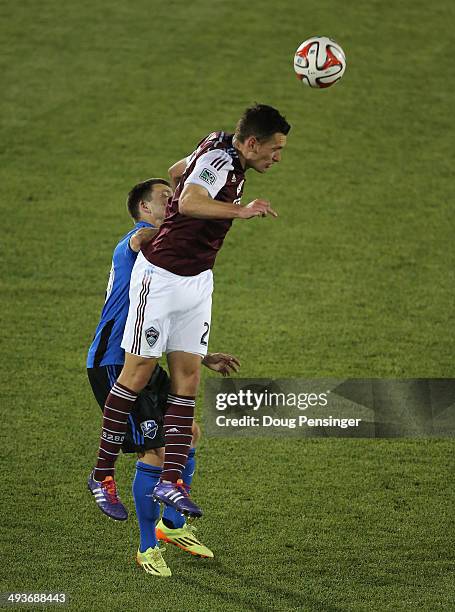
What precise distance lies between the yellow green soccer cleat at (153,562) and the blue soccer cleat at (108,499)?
0.40 m

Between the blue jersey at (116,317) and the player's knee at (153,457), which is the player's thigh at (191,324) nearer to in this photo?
the blue jersey at (116,317)

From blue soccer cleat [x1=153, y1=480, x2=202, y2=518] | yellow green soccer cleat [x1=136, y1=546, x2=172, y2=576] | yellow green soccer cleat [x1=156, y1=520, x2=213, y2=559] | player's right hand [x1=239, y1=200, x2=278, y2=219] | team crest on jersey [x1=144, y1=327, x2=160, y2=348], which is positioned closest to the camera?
player's right hand [x1=239, y1=200, x2=278, y2=219]

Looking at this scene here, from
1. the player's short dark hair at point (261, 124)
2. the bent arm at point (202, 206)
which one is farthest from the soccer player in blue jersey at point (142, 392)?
the player's short dark hair at point (261, 124)

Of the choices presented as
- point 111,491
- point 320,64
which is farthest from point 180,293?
point 320,64

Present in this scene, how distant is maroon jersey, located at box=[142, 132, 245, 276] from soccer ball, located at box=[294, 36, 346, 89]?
4.72 ft

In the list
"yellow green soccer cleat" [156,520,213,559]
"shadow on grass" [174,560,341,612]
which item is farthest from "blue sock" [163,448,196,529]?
"shadow on grass" [174,560,341,612]

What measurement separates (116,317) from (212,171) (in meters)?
0.97

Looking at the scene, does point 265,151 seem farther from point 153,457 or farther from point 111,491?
point 111,491

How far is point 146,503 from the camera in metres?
5.78

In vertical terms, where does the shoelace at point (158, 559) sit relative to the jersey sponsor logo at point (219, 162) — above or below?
below

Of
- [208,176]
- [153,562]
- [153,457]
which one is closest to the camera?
[208,176]

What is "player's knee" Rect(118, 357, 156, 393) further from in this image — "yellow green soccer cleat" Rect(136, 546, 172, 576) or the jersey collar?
"yellow green soccer cleat" Rect(136, 546, 172, 576)

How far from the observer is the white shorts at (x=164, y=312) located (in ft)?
18.0

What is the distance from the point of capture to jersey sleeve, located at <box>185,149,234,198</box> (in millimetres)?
5328
